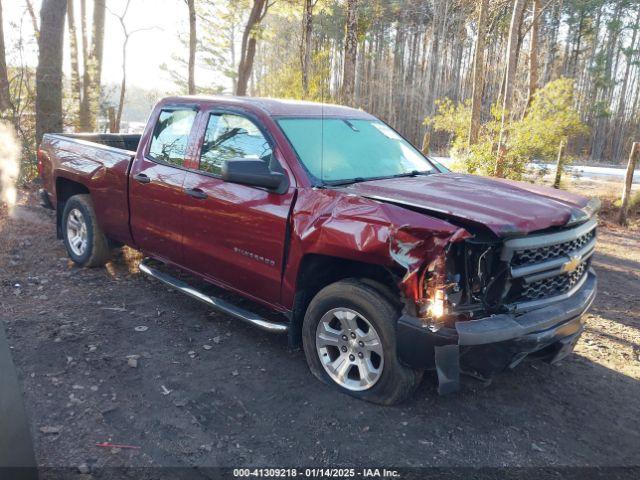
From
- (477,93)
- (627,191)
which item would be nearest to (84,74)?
(477,93)

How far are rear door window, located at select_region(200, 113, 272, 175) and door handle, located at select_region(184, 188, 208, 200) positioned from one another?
19 centimetres

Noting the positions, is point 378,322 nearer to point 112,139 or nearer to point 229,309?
point 229,309

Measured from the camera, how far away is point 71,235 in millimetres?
6078

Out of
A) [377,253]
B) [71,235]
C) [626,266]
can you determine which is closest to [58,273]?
[71,235]

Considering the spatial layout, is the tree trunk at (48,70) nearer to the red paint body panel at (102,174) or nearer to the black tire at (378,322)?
the red paint body panel at (102,174)

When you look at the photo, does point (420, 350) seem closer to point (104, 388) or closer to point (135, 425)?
point (135, 425)

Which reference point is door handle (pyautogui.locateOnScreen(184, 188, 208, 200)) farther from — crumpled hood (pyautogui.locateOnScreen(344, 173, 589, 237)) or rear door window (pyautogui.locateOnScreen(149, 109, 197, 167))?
crumpled hood (pyautogui.locateOnScreen(344, 173, 589, 237))

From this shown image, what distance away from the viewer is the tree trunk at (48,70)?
10242 millimetres

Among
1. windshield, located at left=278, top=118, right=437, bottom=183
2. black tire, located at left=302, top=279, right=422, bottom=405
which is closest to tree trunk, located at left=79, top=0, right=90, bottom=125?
windshield, located at left=278, top=118, right=437, bottom=183

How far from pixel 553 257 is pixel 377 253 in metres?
1.16

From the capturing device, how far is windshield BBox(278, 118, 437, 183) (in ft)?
12.7

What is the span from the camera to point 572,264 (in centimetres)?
340

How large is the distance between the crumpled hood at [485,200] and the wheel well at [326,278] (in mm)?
488

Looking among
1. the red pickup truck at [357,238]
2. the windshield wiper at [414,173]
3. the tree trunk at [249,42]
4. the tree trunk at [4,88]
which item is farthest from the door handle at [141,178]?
the tree trunk at [249,42]
